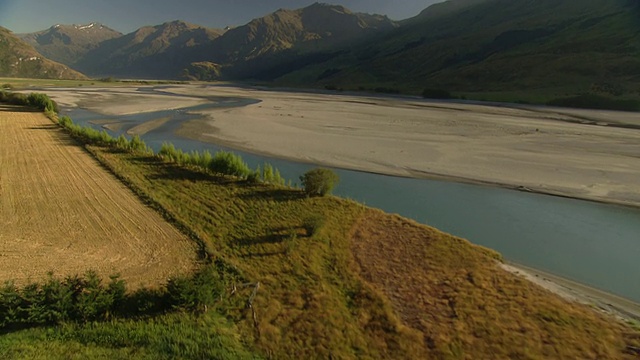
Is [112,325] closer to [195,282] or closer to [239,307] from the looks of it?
[195,282]

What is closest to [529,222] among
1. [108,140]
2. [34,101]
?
[108,140]

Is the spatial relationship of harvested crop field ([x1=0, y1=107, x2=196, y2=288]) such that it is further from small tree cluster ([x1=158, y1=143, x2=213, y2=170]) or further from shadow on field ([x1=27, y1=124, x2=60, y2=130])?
shadow on field ([x1=27, y1=124, x2=60, y2=130])

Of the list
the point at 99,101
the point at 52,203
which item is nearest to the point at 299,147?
the point at 52,203

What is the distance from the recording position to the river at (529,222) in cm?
1677

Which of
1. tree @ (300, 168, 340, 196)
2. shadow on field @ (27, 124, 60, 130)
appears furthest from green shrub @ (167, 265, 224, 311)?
shadow on field @ (27, 124, 60, 130)

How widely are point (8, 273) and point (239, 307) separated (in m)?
10.1

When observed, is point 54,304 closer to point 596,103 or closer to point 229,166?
point 229,166

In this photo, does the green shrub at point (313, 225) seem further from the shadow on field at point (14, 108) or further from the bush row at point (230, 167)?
the shadow on field at point (14, 108)

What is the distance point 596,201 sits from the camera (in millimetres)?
23938

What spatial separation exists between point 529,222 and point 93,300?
77.6 ft

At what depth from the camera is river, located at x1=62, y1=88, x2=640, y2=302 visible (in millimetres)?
16766

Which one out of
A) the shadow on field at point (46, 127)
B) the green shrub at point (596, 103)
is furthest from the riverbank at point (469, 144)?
the shadow on field at point (46, 127)

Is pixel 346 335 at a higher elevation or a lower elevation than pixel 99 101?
lower

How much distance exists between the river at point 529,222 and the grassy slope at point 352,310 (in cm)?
338
